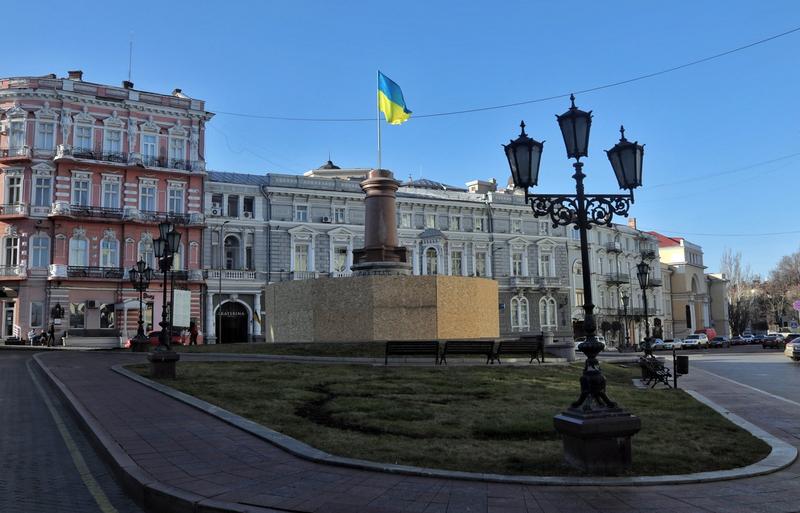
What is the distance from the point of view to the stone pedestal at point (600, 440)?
671 centimetres

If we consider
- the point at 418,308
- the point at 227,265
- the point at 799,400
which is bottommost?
the point at 799,400

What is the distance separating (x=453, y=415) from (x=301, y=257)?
4442cm

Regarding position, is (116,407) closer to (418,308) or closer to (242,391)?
(242,391)

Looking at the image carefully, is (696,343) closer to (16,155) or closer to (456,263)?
(456,263)

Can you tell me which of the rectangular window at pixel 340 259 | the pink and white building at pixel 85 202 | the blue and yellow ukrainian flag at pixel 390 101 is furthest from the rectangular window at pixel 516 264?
the blue and yellow ukrainian flag at pixel 390 101

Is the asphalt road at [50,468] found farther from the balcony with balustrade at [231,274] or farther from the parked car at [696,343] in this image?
the parked car at [696,343]

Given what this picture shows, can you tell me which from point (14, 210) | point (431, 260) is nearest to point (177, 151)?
point (14, 210)

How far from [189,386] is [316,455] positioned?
7.87m

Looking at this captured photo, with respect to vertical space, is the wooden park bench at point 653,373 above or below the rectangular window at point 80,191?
below

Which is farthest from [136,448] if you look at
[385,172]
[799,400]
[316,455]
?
[385,172]

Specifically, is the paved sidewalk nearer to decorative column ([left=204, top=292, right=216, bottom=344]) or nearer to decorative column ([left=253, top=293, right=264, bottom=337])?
decorative column ([left=204, top=292, right=216, bottom=344])

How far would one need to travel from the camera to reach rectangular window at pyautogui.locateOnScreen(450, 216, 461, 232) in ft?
201

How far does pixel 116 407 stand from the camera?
36.8ft

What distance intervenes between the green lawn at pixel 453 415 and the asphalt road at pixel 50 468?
235 centimetres
